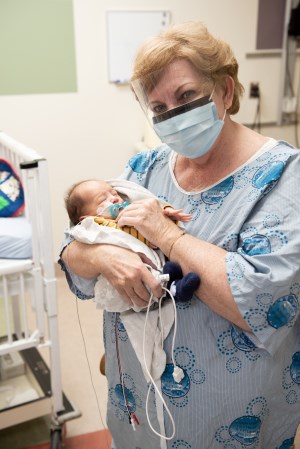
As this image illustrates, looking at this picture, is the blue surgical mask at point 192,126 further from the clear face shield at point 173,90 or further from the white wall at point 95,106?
the white wall at point 95,106

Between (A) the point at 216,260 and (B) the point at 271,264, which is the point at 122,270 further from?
(B) the point at 271,264

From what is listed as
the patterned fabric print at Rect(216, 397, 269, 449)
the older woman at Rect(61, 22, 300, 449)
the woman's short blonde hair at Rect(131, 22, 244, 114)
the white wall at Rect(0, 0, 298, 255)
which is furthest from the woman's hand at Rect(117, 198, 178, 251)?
the white wall at Rect(0, 0, 298, 255)

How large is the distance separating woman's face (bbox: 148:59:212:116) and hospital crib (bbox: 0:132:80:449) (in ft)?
2.52

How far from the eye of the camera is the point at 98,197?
4.31 feet

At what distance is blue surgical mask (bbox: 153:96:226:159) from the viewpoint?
3.54 ft

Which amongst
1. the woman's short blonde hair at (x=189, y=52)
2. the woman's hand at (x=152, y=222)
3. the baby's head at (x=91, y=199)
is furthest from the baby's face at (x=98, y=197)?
the woman's short blonde hair at (x=189, y=52)

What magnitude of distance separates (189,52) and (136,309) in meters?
0.59

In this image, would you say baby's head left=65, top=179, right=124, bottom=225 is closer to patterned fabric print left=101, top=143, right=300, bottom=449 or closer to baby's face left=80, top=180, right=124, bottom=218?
baby's face left=80, top=180, right=124, bottom=218

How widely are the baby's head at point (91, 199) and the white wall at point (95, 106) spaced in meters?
1.89

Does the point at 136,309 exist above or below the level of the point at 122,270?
below

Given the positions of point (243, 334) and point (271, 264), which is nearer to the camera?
point (271, 264)

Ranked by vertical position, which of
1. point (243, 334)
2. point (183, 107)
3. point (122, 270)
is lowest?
point (243, 334)

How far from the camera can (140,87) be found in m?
1.13

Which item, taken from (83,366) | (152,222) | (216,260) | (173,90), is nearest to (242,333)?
(216,260)
